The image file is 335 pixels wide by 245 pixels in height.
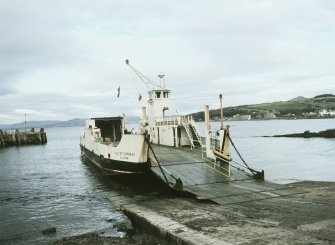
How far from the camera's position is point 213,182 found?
15.5 metres

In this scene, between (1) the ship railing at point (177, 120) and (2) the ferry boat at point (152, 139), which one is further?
(1) the ship railing at point (177, 120)

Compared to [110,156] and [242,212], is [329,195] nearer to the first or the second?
[242,212]

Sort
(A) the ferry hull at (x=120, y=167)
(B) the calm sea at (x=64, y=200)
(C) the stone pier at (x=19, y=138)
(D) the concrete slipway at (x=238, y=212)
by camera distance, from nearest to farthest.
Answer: (D) the concrete slipway at (x=238, y=212) < (B) the calm sea at (x=64, y=200) < (A) the ferry hull at (x=120, y=167) < (C) the stone pier at (x=19, y=138)

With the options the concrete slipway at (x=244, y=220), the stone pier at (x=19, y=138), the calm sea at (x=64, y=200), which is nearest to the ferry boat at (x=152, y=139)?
the calm sea at (x=64, y=200)

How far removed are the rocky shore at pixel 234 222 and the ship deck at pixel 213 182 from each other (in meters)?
0.58

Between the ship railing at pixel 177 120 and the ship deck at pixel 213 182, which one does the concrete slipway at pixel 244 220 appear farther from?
the ship railing at pixel 177 120

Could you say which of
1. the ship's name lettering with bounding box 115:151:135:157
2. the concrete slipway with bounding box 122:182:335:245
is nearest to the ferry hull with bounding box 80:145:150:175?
the ship's name lettering with bounding box 115:151:135:157

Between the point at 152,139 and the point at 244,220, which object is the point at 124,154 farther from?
the point at 244,220

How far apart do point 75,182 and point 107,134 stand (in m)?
12.1

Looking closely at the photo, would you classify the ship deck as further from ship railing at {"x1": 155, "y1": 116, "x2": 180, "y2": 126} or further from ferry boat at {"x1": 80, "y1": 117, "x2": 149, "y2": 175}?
ship railing at {"x1": 155, "y1": 116, "x2": 180, "y2": 126}

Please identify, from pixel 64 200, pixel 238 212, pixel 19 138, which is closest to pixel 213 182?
pixel 238 212

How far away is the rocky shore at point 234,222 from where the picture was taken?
8539 mm

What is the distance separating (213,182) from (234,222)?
5528mm

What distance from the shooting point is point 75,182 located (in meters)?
26.0
